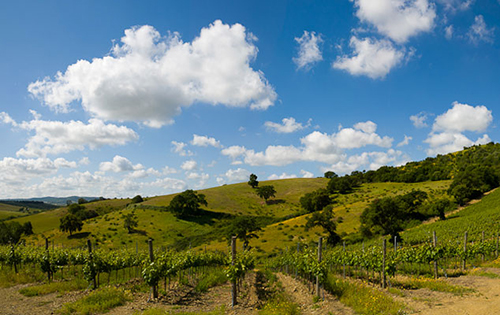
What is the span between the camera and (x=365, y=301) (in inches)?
479

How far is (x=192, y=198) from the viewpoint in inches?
3324

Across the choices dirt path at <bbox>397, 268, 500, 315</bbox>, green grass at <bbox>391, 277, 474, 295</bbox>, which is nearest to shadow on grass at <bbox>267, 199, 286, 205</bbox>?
green grass at <bbox>391, 277, 474, 295</bbox>

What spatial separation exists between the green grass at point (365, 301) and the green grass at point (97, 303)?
11.3 metres

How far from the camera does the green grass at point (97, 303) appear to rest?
12.0m

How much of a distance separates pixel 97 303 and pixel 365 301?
1264 centimetres

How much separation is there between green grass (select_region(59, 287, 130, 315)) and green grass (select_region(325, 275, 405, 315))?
11.3 meters

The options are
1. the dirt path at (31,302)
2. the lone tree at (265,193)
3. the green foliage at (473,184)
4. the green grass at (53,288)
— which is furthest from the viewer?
the lone tree at (265,193)

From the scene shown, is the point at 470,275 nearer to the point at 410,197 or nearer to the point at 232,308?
the point at 232,308

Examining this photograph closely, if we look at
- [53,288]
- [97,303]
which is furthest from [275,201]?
[97,303]

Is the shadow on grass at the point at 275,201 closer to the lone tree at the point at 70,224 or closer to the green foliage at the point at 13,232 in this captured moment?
the lone tree at the point at 70,224

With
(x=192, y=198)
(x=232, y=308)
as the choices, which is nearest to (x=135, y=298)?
(x=232, y=308)

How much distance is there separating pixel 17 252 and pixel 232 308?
71.0 feet

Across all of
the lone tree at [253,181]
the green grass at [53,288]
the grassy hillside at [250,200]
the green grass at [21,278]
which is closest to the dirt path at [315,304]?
the green grass at [53,288]

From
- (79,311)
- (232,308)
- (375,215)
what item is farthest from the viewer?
(375,215)
